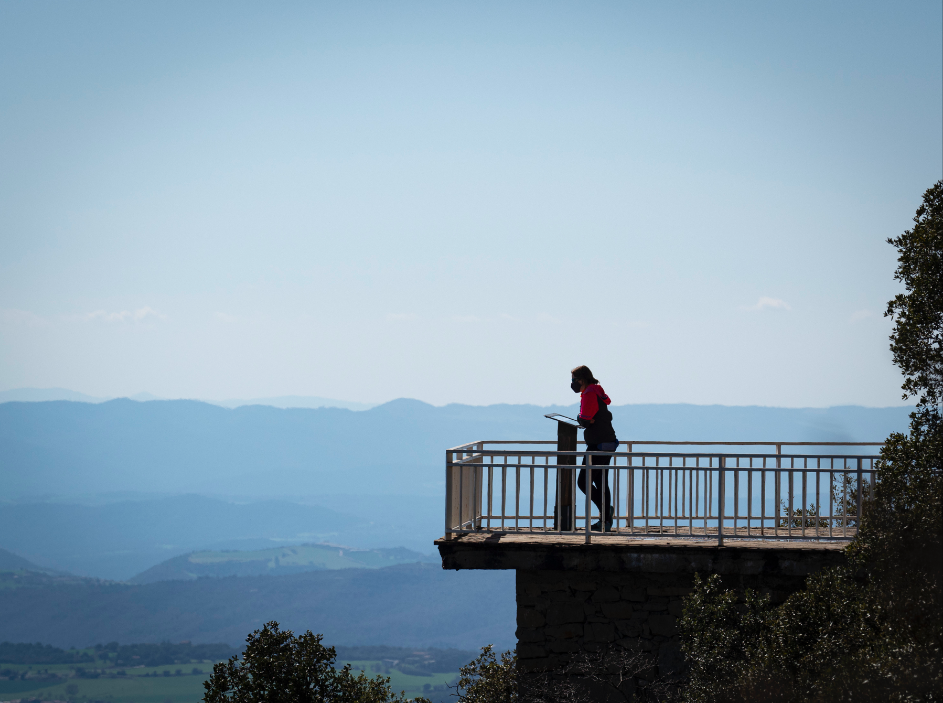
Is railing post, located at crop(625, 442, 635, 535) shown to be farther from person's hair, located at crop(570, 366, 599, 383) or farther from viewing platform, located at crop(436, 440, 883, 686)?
person's hair, located at crop(570, 366, 599, 383)

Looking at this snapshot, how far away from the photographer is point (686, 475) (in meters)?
10.3

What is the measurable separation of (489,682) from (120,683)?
159044 mm

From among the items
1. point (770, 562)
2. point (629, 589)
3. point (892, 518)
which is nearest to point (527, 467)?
point (629, 589)

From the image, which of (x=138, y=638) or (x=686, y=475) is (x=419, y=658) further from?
(x=686, y=475)

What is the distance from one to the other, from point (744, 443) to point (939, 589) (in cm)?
785

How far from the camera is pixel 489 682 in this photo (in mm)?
12688

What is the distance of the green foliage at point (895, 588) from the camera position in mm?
5043

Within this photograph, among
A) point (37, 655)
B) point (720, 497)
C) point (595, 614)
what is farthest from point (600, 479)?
point (37, 655)

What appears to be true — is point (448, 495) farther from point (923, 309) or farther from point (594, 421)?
point (923, 309)

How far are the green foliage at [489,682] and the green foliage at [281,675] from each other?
166cm

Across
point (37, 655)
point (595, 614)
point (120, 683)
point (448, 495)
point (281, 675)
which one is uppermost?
point (448, 495)

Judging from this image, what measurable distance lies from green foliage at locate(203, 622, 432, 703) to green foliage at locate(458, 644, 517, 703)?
1657mm

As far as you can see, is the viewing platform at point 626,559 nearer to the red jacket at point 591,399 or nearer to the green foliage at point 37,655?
the red jacket at point 591,399

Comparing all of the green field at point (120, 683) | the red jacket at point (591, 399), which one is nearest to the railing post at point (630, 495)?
the red jacket at point (591, 399)
